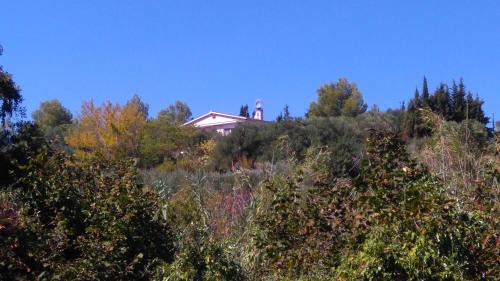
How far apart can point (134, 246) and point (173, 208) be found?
2.00 metres

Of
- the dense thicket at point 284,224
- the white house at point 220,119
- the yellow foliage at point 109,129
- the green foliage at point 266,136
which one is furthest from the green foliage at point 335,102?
the dense thicket at point 284,224

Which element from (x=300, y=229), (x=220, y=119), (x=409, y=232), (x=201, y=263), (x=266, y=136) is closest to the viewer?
(x=409, y=232)

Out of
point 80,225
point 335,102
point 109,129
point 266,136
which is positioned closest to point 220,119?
point 335,102

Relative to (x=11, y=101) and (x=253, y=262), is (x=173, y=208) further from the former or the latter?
(x=11, y=101)

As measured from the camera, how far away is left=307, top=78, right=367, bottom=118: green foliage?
66250 mm

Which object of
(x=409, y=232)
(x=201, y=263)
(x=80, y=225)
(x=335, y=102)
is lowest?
(x=201, y=263)

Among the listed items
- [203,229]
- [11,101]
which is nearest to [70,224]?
[203,229]

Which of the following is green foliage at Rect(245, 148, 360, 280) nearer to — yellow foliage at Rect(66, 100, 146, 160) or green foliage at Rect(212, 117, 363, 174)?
green foliage at Rect(212, 117, 363, 174)

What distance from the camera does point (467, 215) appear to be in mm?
5270

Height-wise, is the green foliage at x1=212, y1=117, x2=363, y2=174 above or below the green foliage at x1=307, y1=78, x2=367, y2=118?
below

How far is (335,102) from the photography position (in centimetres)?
6731

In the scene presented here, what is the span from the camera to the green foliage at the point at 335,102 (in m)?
66.2

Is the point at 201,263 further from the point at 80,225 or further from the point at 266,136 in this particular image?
the point at 266,136

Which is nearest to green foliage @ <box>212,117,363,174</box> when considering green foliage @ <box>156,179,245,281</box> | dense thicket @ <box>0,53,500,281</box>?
dense thicket @ <box>0,53,500,281</box>
